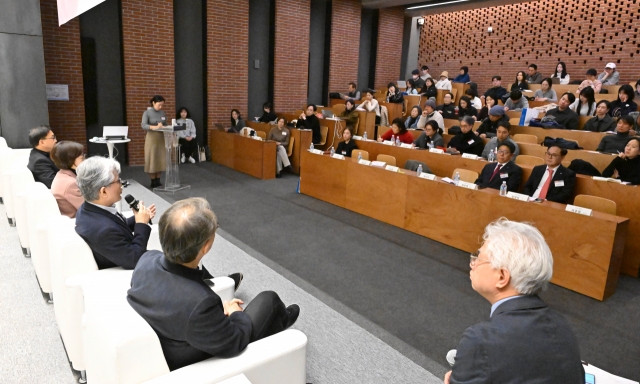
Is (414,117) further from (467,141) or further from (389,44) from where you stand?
(389,44)

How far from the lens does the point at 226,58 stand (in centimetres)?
892

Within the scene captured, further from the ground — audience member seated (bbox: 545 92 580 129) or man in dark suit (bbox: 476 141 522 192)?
audience member seated (bbox: 545 92 580 129)

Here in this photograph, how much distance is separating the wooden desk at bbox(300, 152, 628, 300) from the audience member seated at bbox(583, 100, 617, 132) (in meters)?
3.05

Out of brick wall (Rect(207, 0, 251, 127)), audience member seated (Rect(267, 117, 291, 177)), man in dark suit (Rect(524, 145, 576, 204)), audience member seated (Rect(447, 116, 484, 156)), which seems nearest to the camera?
man in dark suit (Rect(524, 145, 576, 204))

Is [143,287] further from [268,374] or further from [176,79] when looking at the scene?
[176,79]

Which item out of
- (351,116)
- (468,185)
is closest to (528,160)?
(468,185)

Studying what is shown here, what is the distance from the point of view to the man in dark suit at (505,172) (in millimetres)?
4391

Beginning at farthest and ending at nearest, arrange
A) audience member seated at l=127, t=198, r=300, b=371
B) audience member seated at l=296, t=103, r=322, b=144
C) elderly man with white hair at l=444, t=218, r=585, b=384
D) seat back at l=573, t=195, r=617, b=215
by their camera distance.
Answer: audience member seated at l=296, t=103, r=322, b=144 → seat back at l=573, t=195, r=617, b=215 → audience member seated at l=127, t=198, r=300, b=371 → elderly man with white hair at l=444, t=218, r=585, b=384

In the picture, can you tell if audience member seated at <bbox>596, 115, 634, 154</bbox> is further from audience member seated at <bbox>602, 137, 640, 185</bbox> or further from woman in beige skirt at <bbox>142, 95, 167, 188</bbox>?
woman in beige skirt at <bbox>142, 95, 167, 188</bbox>

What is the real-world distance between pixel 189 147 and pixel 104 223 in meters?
6.85

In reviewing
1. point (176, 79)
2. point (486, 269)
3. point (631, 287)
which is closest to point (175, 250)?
point (486, 269)

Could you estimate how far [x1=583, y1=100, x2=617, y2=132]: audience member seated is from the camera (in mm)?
5863

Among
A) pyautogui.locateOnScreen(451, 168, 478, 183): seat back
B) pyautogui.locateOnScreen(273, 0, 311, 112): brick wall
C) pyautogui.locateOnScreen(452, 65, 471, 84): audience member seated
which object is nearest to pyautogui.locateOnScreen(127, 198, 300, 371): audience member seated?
pyautogui.locateOnScreen(451, 168, 478, 183): seat back

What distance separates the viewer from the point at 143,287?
5.06ft
